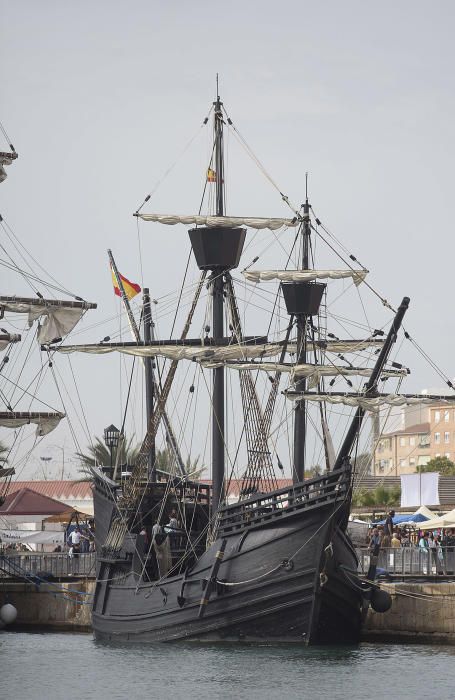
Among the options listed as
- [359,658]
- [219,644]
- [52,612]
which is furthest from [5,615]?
[359,658]

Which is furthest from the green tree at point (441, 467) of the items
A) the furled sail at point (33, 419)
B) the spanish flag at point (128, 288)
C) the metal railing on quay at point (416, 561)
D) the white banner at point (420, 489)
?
the metal railing on quay at point (416, 561)

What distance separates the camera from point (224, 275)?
49.7 metres

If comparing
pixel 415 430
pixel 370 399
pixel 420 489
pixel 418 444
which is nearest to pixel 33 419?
pixel 370 399

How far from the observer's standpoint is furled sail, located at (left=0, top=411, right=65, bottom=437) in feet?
174

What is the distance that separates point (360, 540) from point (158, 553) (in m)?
14.5

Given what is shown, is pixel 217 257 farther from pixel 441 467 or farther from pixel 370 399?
pixel 441 467

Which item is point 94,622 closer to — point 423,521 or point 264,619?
point 264,619

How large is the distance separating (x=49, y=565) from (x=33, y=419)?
16.2ft

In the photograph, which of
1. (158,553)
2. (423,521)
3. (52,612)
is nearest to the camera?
(158,553)

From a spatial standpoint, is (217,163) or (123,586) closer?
(123,586)

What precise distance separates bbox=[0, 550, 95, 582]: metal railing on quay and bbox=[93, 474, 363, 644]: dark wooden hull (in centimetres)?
954

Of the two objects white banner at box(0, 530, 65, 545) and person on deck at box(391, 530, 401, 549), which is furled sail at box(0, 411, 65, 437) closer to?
white banner at box(0, 530, 65, 545)

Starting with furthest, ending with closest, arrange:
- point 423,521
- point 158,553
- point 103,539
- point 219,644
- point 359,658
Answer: point 423,521
point 103,539
point 158,553
point 219,644
point 359,658

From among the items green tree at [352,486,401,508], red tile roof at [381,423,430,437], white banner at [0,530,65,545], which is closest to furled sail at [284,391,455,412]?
white banner at [0,530,65,545]
